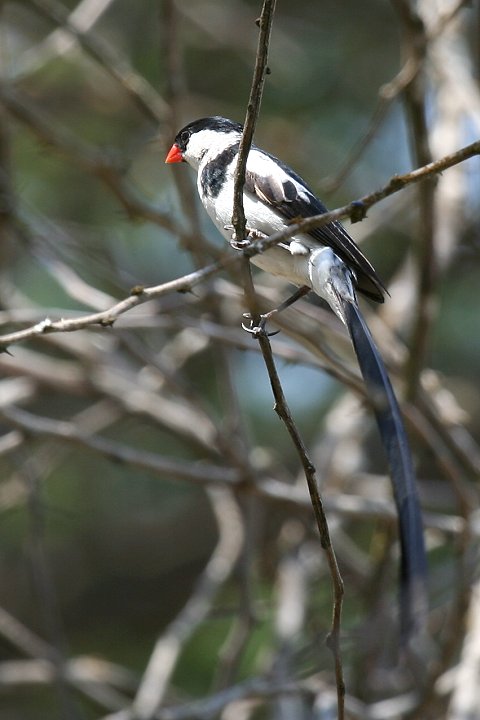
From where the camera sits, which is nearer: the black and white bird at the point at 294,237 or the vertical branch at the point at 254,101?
the vertical branch at the point at 254,101

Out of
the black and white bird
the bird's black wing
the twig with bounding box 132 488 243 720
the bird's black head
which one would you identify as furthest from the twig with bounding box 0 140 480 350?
the twig with bounding box 132 488 243 720

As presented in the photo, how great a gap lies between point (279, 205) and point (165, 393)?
1937mm

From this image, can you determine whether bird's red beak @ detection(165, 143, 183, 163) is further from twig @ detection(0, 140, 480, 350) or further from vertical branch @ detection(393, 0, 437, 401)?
twig @ detection(0, 140, 480, 350)

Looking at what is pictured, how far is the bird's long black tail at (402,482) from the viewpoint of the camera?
1696 mm

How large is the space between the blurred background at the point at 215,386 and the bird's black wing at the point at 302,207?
365 mm

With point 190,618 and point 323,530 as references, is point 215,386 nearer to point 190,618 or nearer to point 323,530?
point 190,618

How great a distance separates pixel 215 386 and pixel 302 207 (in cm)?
370

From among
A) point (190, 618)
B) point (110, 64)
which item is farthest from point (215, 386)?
point (110, 64)

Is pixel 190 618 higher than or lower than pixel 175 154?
lower

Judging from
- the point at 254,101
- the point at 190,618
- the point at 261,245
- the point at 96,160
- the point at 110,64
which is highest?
the point at 110,64

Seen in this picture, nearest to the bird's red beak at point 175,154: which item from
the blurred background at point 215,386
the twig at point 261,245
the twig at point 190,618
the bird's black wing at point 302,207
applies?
the blurred background at point 215,386

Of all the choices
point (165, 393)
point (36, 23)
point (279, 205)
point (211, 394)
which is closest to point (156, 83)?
point (36, 23)

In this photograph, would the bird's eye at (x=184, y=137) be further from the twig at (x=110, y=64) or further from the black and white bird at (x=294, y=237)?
the twig at (x=110, y=64)

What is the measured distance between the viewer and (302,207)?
2965mm
